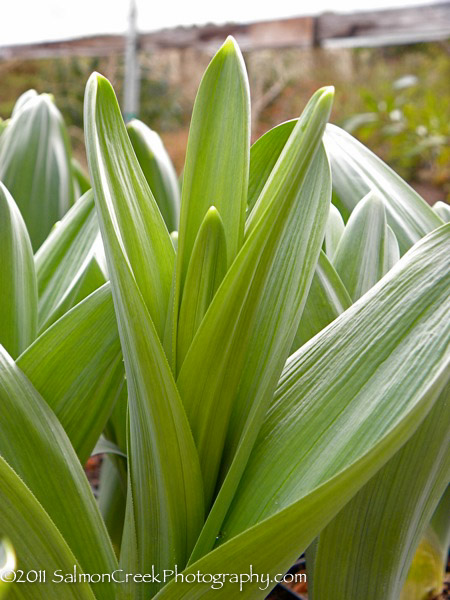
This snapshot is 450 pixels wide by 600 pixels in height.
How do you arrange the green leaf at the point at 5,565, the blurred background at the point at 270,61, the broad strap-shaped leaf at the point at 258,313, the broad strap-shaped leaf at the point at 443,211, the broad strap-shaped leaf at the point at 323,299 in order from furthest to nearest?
the blurred background at the point at 270,61
the broad strap-shaped leaf at the point at 443,211
the broad strap-shaped leaf at the point at 323,299
the broad strap-shaped leaf at the point at 258,313
the green leaf at the point at 5,565

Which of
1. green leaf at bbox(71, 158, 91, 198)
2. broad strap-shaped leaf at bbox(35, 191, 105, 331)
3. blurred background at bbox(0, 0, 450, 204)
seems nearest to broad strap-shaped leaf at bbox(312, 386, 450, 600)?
broad strap-shaped leaf at bbox(35, 191, 105, 331)

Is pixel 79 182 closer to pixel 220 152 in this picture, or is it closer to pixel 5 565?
pixel 220 152

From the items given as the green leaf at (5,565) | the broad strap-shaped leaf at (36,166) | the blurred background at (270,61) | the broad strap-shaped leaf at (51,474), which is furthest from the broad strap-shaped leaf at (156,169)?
the blurred background at (270,61)

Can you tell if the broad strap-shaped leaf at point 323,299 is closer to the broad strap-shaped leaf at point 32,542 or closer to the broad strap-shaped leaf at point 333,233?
the broad strap-shaped leaf at point 333,233

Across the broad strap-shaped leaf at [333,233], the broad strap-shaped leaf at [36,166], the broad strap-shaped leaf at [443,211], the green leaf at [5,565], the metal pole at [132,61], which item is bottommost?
the green leaf at [5,565]

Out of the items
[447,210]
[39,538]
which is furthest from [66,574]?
[447,210]

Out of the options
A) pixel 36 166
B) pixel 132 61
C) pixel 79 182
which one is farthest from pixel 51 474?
pixel 132 61

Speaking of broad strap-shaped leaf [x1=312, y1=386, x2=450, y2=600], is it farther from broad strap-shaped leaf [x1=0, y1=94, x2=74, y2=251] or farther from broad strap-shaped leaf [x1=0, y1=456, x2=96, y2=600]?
Result: broad strap-shaped leaf [x1=0, y1=94, x2=74, y2=251]
